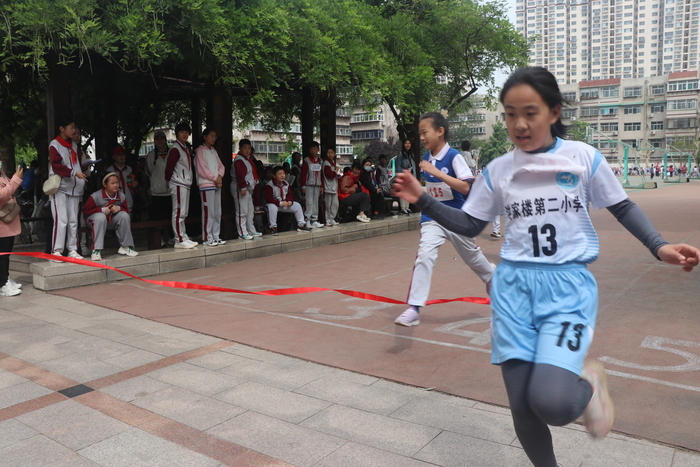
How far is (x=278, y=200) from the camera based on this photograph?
1172 centimetres

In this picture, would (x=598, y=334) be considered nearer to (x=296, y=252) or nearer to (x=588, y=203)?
(x=588, y=203)

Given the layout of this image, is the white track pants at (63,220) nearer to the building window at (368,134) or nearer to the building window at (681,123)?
the building window at (368,134)

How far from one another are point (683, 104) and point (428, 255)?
365 ft

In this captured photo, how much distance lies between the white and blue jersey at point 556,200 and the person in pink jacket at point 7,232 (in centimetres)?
658

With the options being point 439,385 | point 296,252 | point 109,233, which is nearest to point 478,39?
point 296,252

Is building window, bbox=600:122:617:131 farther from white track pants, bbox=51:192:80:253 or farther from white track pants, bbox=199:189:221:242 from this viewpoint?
white track pants, bbox=51:192:80:253

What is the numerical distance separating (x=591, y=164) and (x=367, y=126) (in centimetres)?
10363

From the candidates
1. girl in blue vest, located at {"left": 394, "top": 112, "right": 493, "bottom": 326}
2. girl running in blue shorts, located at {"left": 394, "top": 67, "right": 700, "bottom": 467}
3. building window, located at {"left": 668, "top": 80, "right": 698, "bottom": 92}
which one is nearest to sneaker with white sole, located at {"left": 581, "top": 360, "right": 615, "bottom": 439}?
girl running in blue shorts, located at {"left": 394, "top": 67, "right": 700, "bottom": 467}

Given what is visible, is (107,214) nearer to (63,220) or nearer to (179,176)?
(63,220)

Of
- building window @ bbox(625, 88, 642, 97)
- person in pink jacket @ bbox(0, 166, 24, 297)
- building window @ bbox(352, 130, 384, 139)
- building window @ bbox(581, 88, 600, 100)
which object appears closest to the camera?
person in pink jacket @ bbox(0, 166, 24, 297)

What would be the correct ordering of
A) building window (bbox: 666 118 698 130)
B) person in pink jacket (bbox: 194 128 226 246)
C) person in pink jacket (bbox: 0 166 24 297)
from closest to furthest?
1. person in pink jacket (bbox: 0 166 24 297)
2. person in pink jacket (bbox: 194 128 226 246)
3. building window (bbox: 666 118 698 130)

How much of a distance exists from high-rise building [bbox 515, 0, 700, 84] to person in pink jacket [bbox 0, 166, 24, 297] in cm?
14270

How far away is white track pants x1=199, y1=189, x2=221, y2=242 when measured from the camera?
993cm

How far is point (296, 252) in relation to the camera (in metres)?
11.2
